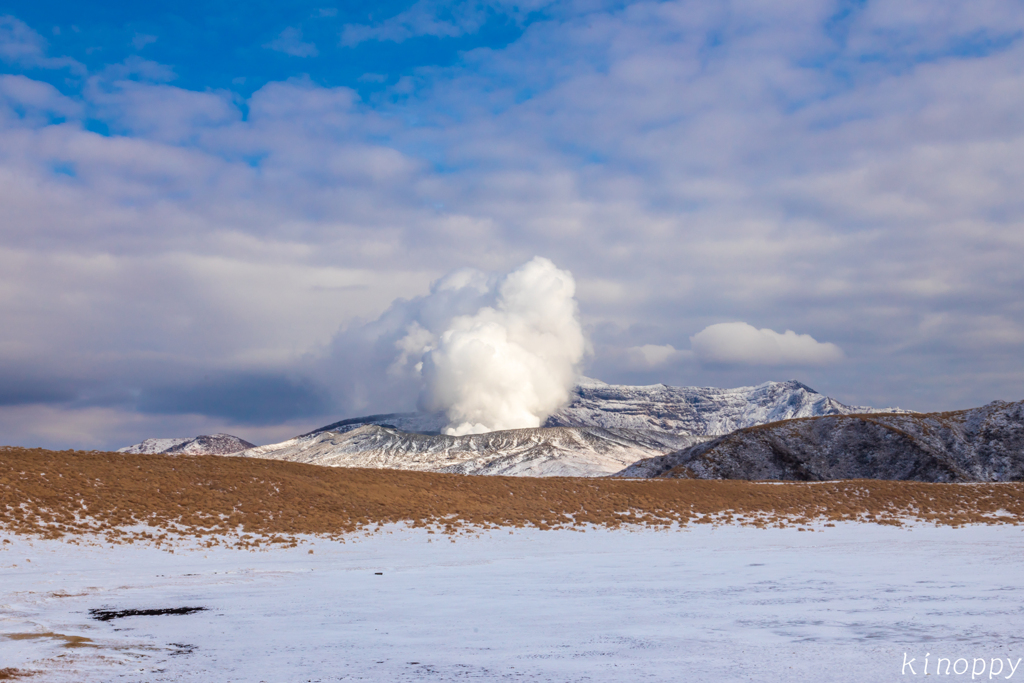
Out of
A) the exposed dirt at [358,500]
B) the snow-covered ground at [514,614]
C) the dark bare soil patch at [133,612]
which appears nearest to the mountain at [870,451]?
the exposed dirt at [358,500]

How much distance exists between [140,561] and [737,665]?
84.1 ft

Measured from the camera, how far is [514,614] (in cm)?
1516

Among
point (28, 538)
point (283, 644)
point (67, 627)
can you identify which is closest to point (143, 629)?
point (67, 627)

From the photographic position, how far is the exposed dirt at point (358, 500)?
34.8 metres

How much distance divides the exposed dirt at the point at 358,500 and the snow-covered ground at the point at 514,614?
14.1 feet

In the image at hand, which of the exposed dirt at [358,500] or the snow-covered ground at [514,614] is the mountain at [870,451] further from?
the snow-covered ground at [514,614]

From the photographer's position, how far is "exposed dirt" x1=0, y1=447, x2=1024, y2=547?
1369 inches

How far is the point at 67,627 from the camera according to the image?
13750mm

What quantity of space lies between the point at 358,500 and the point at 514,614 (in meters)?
28.9

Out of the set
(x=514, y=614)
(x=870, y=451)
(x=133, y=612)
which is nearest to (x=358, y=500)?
(x=133, y=612)

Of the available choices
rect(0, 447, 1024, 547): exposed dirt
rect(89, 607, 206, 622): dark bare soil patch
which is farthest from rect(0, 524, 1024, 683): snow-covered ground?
rect(0, 447, 1024, 547): exposed dirt

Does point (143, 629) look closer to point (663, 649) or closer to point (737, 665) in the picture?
point (663, 649)

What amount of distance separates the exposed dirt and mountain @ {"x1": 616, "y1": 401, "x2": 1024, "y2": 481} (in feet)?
122

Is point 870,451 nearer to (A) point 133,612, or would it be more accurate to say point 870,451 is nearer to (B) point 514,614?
(B) point 514,614
